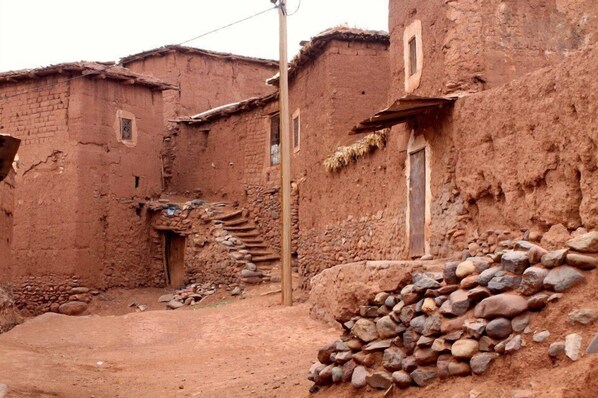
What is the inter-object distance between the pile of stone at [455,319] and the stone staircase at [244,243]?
11763 mm

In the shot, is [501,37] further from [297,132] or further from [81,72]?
[81,72]

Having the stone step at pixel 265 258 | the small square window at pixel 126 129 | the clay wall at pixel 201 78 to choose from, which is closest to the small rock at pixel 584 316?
the stone step at pixel 265 258

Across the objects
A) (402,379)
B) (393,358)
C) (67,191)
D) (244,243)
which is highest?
(67,191)

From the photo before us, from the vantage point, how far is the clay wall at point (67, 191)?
17.6 meters

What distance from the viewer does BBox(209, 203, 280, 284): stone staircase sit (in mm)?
17578

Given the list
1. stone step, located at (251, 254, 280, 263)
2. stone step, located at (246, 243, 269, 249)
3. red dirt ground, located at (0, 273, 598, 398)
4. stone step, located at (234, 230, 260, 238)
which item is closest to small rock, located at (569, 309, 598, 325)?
red dirt ground, located at (0, 273, 598, 398)

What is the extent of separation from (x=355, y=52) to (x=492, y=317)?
→ 38.0ft

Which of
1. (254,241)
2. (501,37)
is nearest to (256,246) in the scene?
Answer: (254,241)

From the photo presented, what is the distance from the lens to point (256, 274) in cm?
1741

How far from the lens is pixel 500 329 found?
14.5 ft

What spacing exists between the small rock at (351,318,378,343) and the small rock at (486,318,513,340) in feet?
4.08

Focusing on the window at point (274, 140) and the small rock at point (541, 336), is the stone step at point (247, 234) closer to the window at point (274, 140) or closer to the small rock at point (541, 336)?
the window at point (274, 140)

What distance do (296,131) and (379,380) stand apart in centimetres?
1277

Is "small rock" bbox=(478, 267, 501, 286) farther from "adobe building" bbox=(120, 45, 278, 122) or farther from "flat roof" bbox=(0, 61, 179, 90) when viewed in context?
"adobe building" bbox=(120, 45, 278, 122)
